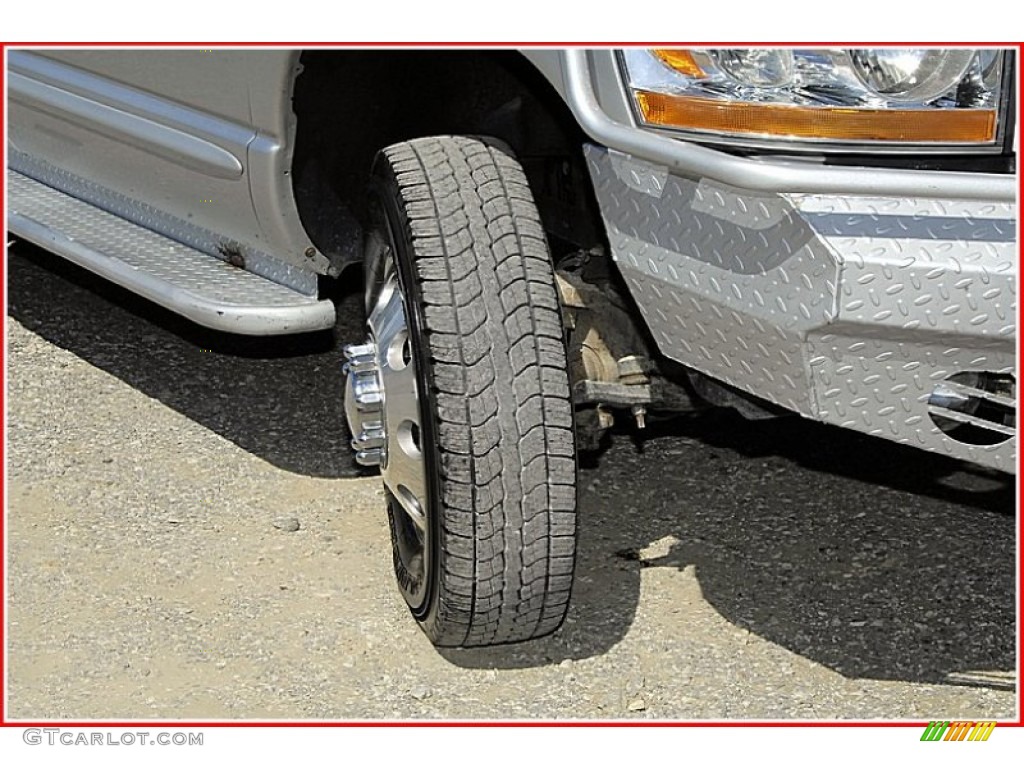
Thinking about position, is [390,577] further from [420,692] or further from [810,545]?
[810,545]

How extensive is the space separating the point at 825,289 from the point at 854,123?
244mm

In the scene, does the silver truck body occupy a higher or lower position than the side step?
higher

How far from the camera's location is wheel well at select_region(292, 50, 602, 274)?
2.97 m

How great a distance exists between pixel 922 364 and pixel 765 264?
28 cm

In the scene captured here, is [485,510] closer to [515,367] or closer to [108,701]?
[515,367]

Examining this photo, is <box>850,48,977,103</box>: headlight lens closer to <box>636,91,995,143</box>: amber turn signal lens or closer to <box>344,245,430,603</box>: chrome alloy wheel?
<box>636,91,995,143</box>: amber turn signal lens

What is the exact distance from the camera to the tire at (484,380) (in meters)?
2.48

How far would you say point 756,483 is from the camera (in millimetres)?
3451

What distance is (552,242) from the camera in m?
3.23

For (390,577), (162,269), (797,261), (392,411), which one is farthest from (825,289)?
(162,269)
